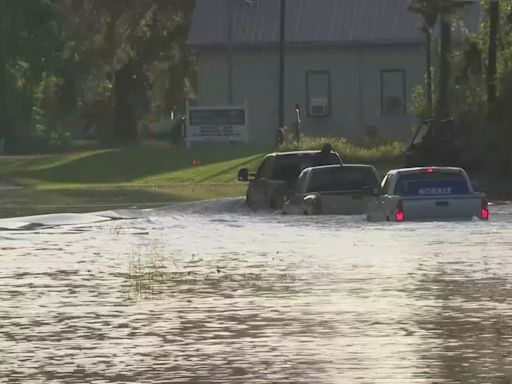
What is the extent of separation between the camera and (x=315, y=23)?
8219 centimetres

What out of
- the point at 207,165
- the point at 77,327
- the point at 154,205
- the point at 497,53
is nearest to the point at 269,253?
the point at 77,327

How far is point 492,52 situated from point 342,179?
58.6ft

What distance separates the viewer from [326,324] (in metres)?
18.0

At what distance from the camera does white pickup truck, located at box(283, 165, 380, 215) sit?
121ft

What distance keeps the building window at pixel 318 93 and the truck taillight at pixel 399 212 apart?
48321 millimetres

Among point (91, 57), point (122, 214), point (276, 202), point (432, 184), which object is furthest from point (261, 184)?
point (91, 57)

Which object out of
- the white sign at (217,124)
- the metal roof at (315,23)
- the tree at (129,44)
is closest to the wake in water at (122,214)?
the white sign at (217,124)

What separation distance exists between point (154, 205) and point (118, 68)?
45548 mm

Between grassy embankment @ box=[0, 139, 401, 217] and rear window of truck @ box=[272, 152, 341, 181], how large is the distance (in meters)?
6.62

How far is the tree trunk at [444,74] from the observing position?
61781mm

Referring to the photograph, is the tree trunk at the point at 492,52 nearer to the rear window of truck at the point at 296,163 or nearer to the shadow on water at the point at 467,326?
the rear window of truck at the point at 296,163

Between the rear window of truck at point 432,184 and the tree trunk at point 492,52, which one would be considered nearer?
the rear window of truck at point 432,184

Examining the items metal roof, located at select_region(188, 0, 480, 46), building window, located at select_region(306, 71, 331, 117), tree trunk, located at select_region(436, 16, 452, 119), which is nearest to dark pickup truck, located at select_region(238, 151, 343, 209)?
tree trunk, located at select_region(436, 16, 452, 119)

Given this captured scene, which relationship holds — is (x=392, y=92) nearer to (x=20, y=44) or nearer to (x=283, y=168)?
(x=20, y=44)
